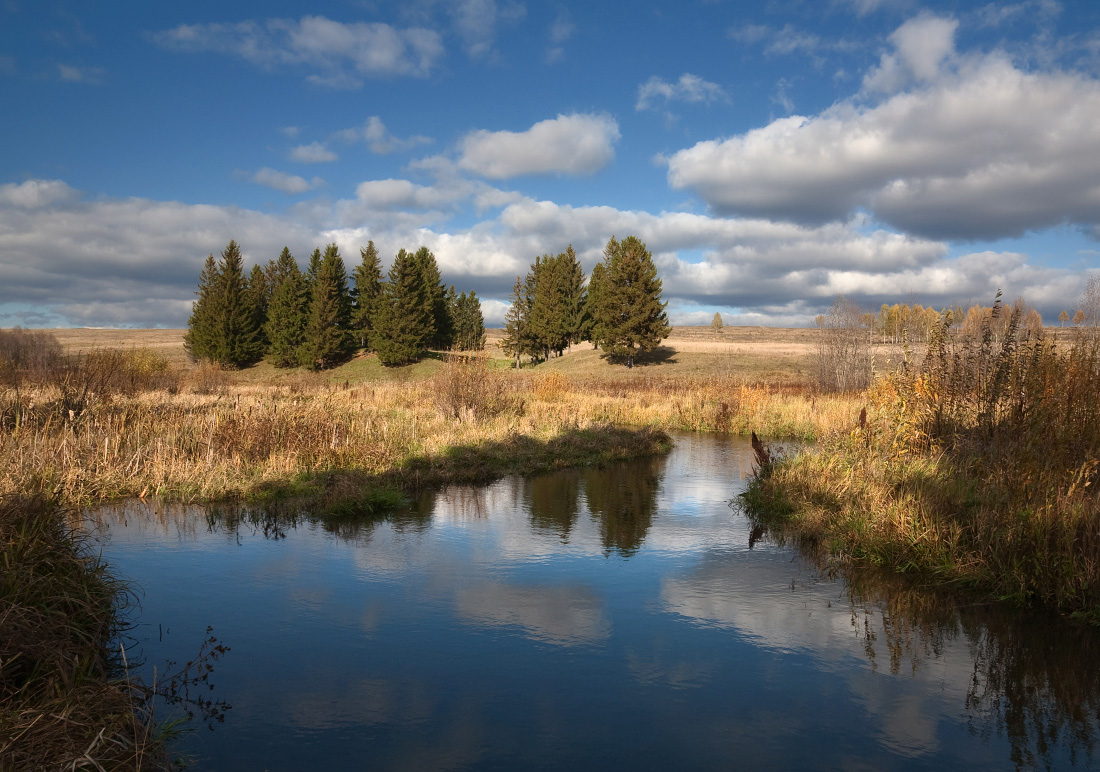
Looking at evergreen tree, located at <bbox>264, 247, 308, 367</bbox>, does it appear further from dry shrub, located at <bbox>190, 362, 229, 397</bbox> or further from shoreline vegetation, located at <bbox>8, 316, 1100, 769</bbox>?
shoreline vegetation, located at <bbox>8, 316, 1100, 769</bbox>

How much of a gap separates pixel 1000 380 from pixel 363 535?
9.05 metres

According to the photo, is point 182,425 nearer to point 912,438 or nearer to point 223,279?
point 912,438

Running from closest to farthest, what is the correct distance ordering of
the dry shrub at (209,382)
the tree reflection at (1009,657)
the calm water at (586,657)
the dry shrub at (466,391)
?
the calm water at (586,657), the tree reflection at (1009,657), the dry shrub at (466,391), the dry shrub at (209,382)

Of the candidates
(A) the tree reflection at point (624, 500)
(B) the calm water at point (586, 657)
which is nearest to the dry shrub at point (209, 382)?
(A) the tree reflection at point (624, 500)

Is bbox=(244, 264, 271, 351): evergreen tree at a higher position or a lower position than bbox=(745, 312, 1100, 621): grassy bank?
higher

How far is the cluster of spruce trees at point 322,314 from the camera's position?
186 ft

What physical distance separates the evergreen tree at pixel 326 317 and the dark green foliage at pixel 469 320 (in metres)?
11.3

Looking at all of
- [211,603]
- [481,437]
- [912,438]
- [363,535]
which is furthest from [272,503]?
[912,438]

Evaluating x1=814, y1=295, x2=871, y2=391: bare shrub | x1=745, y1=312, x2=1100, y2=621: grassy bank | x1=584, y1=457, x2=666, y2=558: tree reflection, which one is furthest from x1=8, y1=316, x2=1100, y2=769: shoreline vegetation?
x1=814, y1=295, x2=871, y2=391: bare shrub

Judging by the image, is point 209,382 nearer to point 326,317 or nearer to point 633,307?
point 326,317

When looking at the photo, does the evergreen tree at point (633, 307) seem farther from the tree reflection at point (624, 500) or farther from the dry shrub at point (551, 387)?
the tree reflection at point (624, 500)

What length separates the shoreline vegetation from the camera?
701 cm

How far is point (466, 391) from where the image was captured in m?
18.9

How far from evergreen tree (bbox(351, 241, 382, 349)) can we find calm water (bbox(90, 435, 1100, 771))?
52949mm
